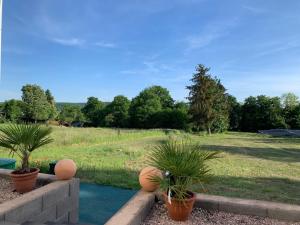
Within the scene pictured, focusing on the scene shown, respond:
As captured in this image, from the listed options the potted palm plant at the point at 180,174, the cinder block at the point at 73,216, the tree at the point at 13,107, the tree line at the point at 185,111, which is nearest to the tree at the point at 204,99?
the tree line at the point at 185,111

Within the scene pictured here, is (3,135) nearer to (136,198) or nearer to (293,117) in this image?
(136,198)

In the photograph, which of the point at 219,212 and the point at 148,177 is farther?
the point at 148,177

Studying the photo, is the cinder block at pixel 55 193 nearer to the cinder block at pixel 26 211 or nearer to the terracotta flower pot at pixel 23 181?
the cinder block at pixel 26 211

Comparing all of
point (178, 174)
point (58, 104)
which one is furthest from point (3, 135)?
point (58, 104)

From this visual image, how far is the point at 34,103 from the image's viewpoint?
159 feet

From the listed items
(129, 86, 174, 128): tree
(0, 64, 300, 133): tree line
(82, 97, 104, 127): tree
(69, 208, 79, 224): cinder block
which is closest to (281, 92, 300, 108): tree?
(0, 64, 300, 133): tree line

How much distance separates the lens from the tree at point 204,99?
32.4m

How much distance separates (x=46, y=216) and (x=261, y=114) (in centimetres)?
4482

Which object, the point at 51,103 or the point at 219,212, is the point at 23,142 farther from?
the point at 51,103

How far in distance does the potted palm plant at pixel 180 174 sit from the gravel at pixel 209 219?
108 millimetres

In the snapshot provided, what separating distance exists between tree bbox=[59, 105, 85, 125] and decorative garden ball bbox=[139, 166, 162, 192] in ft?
168

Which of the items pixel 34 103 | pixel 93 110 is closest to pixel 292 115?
pixel 93 110

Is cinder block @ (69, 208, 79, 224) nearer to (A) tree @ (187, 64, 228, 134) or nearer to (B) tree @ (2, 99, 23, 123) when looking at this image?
A: (A) tree @ (187, 64, 228, 134)

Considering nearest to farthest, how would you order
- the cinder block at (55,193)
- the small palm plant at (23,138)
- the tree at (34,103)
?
the cinder block at (55,193) → the small palm plant at (23,138) → the tree at (34,103)
